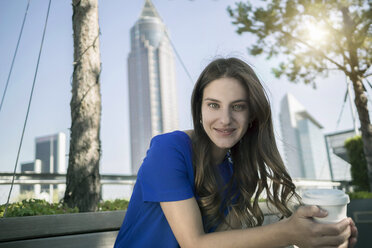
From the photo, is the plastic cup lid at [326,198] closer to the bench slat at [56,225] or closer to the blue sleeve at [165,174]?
the blue sleeve at [165,174]

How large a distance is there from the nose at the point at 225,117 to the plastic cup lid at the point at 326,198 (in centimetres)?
44

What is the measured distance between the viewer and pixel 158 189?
1112 millimetres

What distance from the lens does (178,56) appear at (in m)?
4.04

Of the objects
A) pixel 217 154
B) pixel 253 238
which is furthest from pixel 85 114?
pixel 253 238

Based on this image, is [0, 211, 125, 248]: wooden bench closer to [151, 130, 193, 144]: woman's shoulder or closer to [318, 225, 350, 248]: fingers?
[151, 130, 193, 144]: woman's shoulder

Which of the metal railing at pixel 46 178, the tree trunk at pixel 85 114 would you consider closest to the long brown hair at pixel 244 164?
the tree trunk at pixel 85 114

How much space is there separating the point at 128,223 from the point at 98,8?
6.59 feet

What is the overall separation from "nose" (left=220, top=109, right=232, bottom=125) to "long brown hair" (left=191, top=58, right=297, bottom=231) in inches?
4.7

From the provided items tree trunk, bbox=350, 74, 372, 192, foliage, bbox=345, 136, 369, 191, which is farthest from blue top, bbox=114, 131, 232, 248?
foliage, bbox=345, 136, 369, 191

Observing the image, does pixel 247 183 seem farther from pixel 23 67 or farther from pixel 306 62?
pixel 306 62

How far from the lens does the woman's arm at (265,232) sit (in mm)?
847

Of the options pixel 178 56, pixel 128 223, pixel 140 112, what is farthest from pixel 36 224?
pixel 140 112

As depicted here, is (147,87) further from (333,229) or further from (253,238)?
(333,229)

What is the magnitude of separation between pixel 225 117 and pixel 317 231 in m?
0.53
